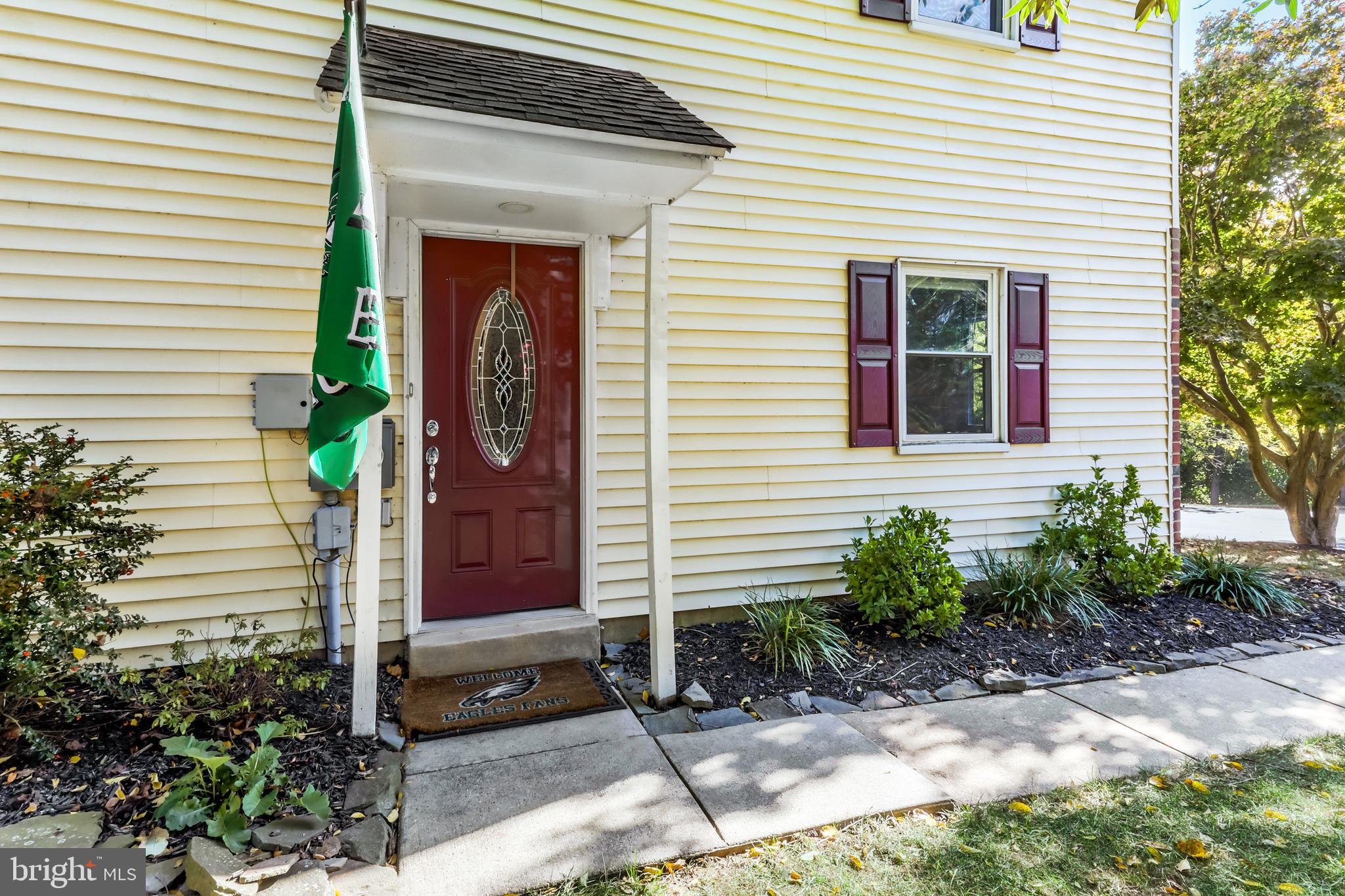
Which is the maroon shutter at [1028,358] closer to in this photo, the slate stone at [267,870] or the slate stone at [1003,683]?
the slate stone at [1003,683]

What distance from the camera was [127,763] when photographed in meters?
2.33

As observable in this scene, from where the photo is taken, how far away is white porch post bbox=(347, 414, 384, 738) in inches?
104

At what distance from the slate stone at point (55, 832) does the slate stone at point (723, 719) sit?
6.67ft

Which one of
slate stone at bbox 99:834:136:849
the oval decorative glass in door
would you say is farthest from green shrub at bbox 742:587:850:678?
slate stone at bbox 99:834:136:849

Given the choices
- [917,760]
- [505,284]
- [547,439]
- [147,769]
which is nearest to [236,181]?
[505,284]

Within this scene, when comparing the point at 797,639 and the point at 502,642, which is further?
the point at 797,639

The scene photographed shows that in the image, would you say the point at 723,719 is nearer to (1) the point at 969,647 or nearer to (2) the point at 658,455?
(2) the point at 658,455

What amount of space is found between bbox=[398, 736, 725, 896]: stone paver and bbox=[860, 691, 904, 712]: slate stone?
3.50 feet

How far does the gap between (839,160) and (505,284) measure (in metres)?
2.25

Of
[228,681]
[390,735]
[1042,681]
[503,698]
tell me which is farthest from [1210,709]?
[228,681]

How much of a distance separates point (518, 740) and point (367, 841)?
725 mm

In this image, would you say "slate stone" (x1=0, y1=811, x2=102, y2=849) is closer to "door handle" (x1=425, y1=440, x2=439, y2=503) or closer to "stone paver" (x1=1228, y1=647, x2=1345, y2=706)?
"door handle" (x1=425, y1=440, x2=439, y2=503)

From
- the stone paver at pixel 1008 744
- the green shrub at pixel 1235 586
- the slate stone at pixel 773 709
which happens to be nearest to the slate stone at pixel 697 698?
the slate stone at pixel 773 709

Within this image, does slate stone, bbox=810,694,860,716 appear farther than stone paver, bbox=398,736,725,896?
Yes
